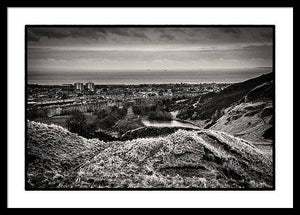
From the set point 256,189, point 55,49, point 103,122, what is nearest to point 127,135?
point 103,122

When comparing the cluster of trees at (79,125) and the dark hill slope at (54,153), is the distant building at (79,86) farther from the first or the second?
the dark hill slope at (54,153)

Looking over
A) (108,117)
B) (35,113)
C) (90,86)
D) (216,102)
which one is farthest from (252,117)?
(35,113)

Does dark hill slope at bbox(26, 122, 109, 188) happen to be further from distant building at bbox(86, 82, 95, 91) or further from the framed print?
A: distant building at bbox(86, 82, 95, 91)

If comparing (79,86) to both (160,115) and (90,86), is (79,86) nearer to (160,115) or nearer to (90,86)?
(90,86)

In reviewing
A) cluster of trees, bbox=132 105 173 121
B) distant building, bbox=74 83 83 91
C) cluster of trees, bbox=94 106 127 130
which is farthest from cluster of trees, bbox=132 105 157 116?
distant building, bbox=74 83 83 91

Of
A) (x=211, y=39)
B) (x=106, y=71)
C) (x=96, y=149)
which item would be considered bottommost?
(x=96, y=149)

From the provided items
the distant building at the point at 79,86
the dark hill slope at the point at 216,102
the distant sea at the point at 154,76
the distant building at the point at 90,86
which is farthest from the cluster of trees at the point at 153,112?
the distant building at the point at 79,86
